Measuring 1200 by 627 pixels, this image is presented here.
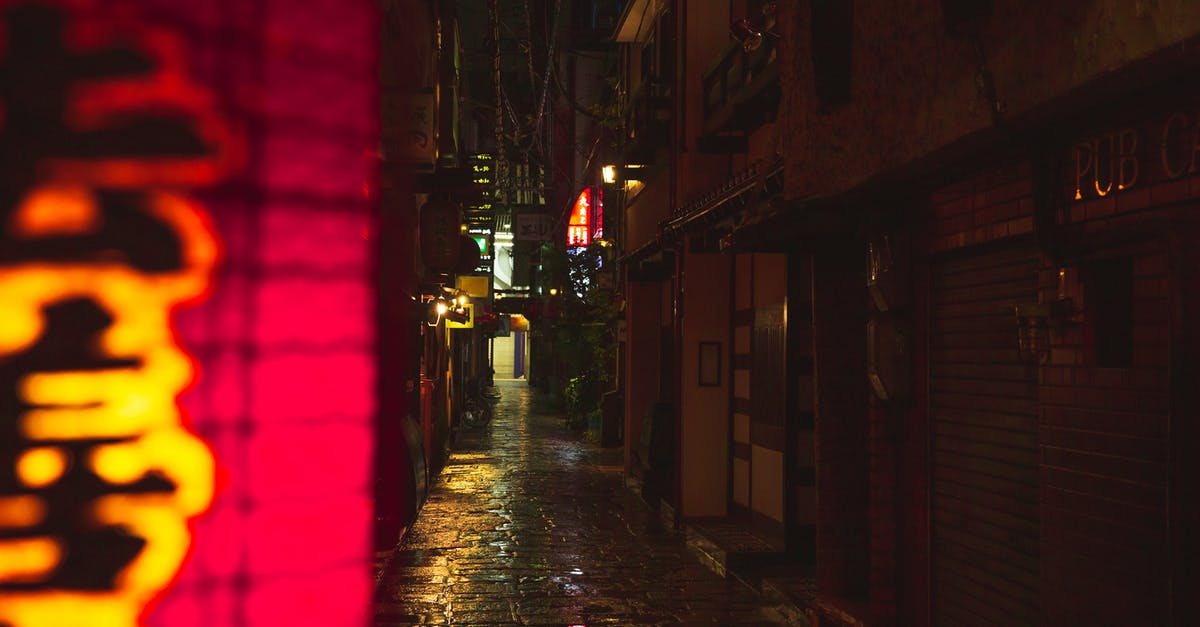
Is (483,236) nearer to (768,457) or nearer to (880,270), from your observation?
(768,457)

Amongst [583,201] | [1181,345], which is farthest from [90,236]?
[583,201]

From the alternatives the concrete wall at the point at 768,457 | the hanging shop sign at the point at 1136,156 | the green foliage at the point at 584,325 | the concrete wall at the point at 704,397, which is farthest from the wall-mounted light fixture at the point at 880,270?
the green foliage at the point at 584,325

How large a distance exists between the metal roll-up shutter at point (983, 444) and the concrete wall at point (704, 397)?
27.9ft

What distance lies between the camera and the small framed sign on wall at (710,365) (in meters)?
17.4

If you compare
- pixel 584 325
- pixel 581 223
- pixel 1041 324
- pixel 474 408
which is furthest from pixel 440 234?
pixel 474 408

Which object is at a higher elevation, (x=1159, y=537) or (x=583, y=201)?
(x=583, y=201)

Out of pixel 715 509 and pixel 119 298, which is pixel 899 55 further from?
pixel 715 509

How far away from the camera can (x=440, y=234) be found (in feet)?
56.0

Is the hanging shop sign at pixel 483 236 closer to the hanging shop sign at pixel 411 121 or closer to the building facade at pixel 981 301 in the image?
the hanging shop sign at pixel 411 121

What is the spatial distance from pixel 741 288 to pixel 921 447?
8118 millimetres

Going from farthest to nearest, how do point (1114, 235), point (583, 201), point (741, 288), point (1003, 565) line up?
point (583, 201)
point (741, 288)
point (1003, 565)
point (1114, 235)

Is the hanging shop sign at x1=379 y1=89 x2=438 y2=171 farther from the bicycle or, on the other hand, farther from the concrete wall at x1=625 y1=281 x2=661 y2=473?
the bicycle

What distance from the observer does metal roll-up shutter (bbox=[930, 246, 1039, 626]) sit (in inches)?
290

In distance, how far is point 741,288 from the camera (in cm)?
1691
